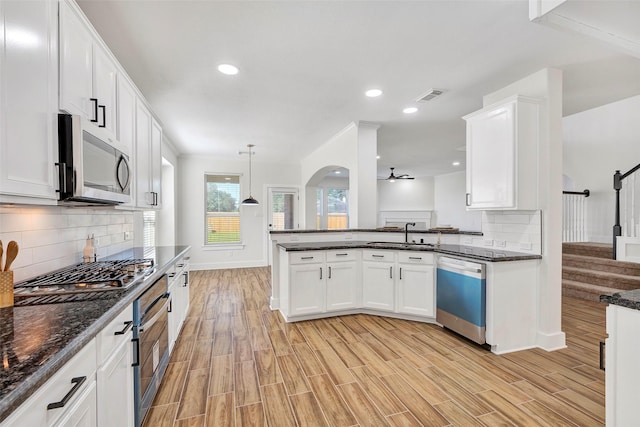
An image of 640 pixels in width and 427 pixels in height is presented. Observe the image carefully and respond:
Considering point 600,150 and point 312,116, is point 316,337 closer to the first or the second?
point 312,116

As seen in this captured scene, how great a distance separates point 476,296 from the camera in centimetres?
280

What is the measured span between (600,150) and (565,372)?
438 cm

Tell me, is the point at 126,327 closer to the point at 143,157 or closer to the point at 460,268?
the point at 143,157

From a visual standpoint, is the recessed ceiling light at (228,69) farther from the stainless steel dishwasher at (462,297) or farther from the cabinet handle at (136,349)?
the stainless steel dishwasher at (462,297)

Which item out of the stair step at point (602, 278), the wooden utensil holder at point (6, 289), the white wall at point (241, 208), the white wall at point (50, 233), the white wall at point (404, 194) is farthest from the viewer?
the white wall at point (404, 194)

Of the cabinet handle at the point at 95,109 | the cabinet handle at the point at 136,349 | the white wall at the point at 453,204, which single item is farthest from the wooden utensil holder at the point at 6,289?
the white wall at the point at 453,204

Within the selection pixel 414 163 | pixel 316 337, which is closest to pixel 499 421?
pixel 316 337

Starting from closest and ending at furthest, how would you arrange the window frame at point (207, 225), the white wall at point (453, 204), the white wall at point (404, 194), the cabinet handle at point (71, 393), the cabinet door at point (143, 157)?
the cabinet handle at point (71, 393)
the cabinet door at point (143, 157)
the window frame at point (207, 225)
the white wall at point (453, 204)
the white wall at point (404, 194)

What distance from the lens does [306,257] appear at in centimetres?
353

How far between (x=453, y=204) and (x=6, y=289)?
10.6 metres

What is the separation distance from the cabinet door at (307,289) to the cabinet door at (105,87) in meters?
2.25

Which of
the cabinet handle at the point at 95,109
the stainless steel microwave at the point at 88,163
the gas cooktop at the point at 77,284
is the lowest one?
the gas cooktop at the point at 77,284

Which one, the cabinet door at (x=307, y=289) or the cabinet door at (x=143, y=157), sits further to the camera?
the cabinet door at (x=307, y=289)

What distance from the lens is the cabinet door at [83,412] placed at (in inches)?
35.9
